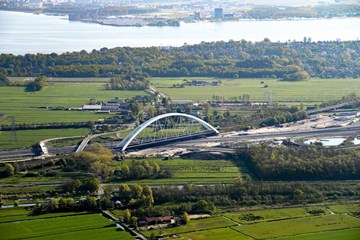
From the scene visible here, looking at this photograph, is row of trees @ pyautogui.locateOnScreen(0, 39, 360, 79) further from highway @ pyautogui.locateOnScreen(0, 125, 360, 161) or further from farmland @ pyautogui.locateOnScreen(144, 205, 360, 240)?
farmland @ pyautogui.locateOnScreen(144, 205, 360, 240)

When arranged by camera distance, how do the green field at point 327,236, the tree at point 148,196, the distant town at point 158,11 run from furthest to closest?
1. the distant town at point 158,11
2. the tree at point 148,196
3. the green field at point 327,236

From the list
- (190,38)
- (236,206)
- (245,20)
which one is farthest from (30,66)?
(245,20)

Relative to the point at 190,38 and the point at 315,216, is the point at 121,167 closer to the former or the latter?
the point at 315,216

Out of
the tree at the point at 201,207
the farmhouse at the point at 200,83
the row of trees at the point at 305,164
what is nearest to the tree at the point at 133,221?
the tree at the point at 201,207

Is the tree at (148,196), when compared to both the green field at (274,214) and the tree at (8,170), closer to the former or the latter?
the green field at (274,214)

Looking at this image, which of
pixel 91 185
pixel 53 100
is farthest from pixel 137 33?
pixel 91 185

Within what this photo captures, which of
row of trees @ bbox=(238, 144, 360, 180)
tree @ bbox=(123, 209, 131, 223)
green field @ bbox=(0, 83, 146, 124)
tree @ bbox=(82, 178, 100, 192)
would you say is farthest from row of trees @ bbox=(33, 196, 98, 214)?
green field @ bbox=(0, 83, 146, 124)

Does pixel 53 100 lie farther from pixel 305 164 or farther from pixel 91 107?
pixel 305 164
